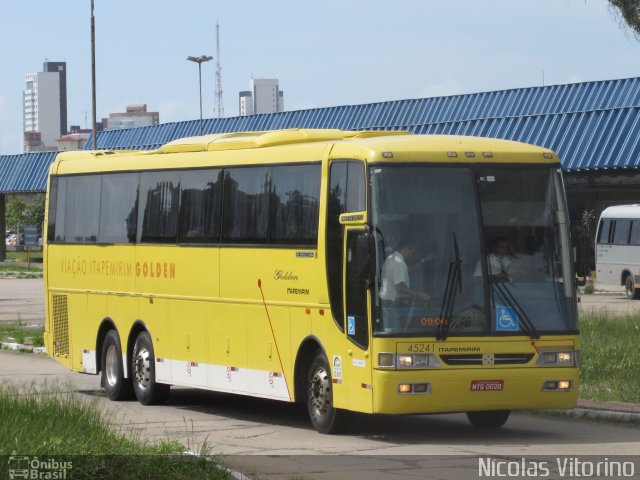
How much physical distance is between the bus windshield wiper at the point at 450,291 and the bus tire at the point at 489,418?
1.81 meters

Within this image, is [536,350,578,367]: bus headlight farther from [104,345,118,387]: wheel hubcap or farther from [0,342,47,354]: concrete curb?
[0,342,47,354]: concrete curb

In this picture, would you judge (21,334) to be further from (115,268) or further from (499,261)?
(499,261)

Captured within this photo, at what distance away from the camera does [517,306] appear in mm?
15102

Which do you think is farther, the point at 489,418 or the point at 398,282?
the point at 489,418

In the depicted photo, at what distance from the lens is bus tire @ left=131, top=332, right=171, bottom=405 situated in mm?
19609

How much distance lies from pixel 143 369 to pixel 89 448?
870 centimetres

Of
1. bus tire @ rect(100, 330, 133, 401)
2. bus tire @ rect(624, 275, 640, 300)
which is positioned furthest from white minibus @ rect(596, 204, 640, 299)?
bus tire @ rect(100, 330, 133, 401)

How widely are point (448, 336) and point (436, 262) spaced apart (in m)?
0.76

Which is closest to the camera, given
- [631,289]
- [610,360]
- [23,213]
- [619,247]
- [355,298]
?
[355,298]

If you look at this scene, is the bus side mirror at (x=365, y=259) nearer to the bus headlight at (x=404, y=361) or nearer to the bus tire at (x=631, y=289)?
the bus headlight at (x=404, y=361)

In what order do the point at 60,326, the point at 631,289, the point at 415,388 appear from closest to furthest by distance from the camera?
the point at 415,388 → the point at 60,326 → the point at 631,289

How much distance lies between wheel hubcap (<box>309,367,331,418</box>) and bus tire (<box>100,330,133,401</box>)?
5.07 meters

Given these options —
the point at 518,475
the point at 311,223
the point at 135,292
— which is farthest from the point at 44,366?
the point at 518,475

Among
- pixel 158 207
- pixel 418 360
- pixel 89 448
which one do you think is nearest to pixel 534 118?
pixel 158 207
